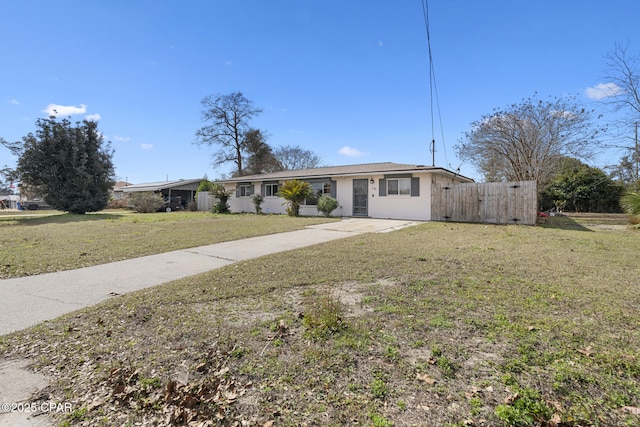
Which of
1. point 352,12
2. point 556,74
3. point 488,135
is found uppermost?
point 352,12

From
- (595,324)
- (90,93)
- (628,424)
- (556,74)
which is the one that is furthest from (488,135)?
(90,93)

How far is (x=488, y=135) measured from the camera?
65.4 feet

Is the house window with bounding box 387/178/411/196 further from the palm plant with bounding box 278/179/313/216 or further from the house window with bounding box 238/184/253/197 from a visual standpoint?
the house window with bounding box 238/184/253/197

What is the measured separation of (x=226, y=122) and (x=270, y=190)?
16489 millimetres

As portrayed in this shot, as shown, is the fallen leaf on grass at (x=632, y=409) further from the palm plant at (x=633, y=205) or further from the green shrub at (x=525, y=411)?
the palm plant at (x=633, y=205)

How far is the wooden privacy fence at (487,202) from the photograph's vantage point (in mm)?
12500

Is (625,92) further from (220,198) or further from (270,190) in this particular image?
(220,198)

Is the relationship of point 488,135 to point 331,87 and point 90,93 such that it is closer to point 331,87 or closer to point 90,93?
point 331,87

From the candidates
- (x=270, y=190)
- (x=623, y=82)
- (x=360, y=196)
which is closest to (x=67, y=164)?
(x=270, y=190)

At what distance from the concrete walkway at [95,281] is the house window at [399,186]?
9.53m

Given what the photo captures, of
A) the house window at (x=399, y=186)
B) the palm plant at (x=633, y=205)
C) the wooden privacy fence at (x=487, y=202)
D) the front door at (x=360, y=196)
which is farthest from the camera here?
the front door at (x=360, y=196)

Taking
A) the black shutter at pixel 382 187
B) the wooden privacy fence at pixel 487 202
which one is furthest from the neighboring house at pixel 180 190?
the wooden privacy fence at pixel 487 202

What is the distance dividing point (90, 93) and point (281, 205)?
11.5 meters

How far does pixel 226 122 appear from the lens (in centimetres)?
3341
